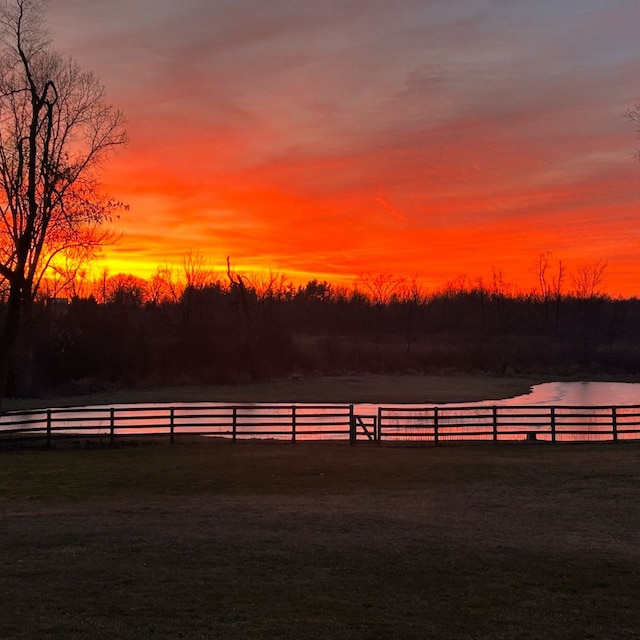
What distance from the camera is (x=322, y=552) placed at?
9703 mm

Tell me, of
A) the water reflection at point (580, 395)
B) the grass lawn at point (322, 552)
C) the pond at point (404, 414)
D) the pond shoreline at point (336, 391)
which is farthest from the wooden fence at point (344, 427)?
the pond shoreline at point (336, 391)

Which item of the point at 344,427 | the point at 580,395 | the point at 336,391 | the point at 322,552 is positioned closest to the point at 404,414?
the point at 344,427

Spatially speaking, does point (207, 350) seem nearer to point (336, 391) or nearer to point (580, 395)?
point (336, 391)

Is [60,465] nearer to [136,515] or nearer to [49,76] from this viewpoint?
[136,515]

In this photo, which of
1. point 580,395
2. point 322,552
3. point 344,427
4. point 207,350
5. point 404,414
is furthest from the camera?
point 207,350

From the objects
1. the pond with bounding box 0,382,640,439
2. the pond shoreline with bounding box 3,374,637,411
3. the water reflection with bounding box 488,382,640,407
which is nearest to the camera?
the pond with bounding box 0,382,640,439

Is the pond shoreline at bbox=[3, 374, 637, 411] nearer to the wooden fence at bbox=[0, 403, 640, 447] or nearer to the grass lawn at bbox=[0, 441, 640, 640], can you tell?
the wooden fence at bbox=[0, 403, 640, 447]

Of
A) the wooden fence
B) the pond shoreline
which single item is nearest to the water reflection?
the pond shoreline

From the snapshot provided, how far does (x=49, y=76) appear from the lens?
93.4 ft

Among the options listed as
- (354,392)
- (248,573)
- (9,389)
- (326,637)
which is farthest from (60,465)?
(354,392)

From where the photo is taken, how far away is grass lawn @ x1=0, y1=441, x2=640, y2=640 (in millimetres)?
7070

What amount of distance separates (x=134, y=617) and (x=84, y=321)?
71.2m

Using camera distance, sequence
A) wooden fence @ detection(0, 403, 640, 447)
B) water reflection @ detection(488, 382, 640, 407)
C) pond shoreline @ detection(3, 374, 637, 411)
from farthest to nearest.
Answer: pond shoreline @ detection(3, 374, 637, 411) < water reflection @ detection(488, 382, 640, 407) < wooden fence @ detection(0, 403, 640, 447)

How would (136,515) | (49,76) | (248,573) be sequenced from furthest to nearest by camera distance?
(49,76) < (136,515) < (248,573)
